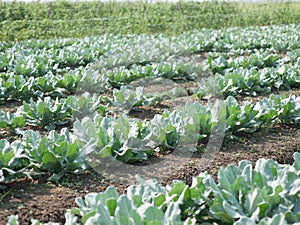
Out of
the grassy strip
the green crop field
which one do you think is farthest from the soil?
the grassy strip

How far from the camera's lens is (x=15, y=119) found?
19.5 ft

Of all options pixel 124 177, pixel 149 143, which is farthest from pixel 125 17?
pixel 124 177

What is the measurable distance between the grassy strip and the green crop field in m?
6.79

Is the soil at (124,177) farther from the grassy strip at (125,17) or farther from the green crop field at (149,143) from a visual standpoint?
the grassy strip at (125,17)

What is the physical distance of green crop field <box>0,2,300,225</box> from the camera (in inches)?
127

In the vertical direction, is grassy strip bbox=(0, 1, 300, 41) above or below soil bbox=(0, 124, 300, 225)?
above

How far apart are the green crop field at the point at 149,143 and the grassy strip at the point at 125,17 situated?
6792 mm

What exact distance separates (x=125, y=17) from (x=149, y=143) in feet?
53.8

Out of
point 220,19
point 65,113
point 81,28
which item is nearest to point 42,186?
point 65,113

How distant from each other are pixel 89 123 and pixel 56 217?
1.44 metres

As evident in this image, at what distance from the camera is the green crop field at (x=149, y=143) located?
322cm

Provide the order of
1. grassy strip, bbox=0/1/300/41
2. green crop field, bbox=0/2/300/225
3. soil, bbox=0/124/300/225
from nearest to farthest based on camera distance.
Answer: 1. green crop field, bbox=0/2/300/225
2. soil, bbox=0/124/300/225
3. grassy strip, bbox=0/1/300/41

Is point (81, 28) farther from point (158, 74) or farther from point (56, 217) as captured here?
point (56, 217)

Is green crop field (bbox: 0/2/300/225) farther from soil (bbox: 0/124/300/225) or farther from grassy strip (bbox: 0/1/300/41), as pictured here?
grassy strip (bbox: 0/1/300/41)
